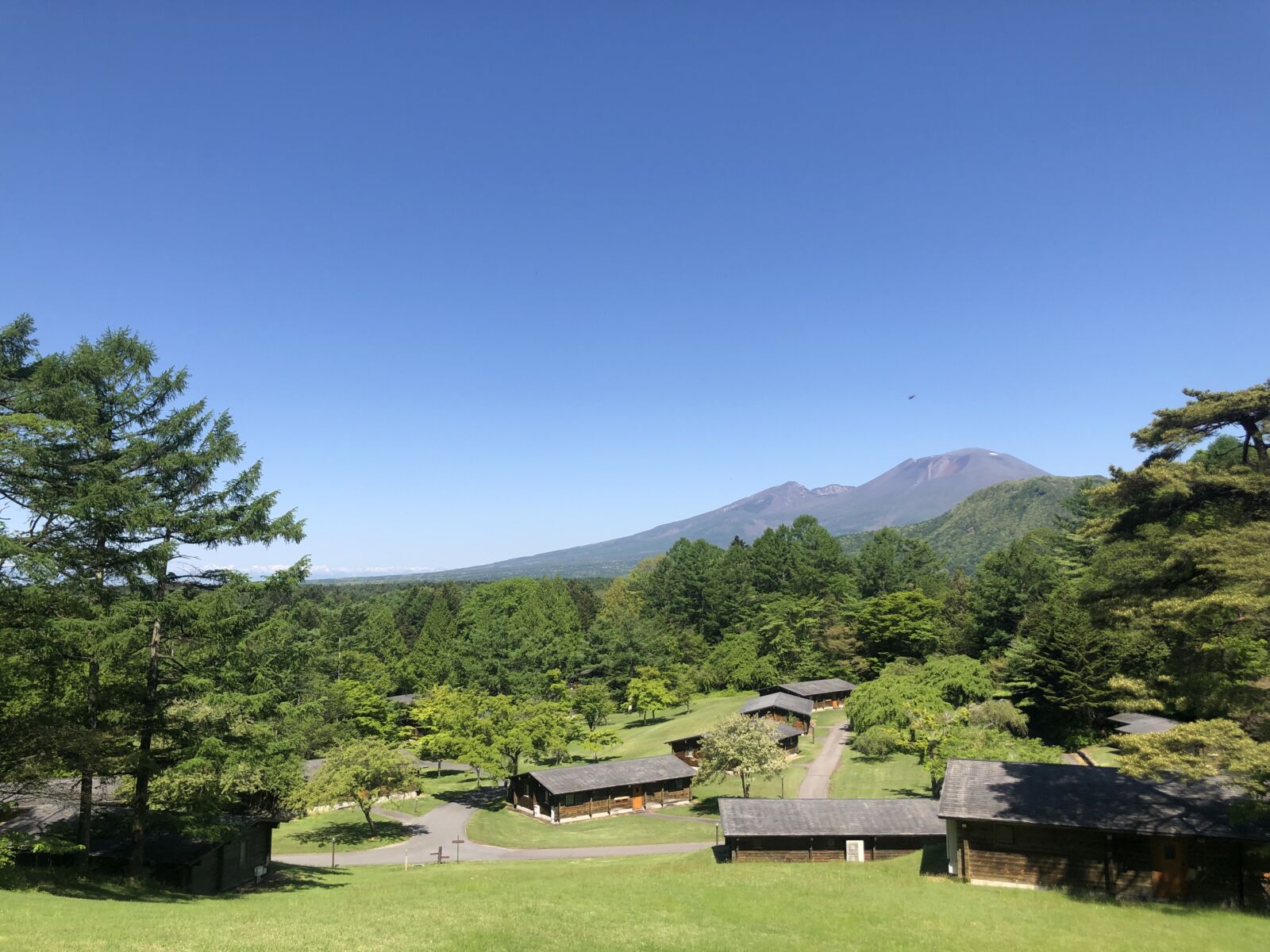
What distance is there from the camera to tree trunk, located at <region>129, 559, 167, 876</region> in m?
21.6

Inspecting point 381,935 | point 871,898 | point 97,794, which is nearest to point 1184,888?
point 871,898

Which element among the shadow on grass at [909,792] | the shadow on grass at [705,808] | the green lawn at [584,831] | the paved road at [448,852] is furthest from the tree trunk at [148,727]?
the shadow on grass at [909,792]

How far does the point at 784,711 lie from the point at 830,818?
31.4m

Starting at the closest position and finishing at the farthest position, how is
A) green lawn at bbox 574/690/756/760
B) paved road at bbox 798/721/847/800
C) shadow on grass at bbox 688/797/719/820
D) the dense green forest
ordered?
the dense green forest
shadow on grass at bbox 688/797/719/820
paved road at bbox 798/721/847/800
green lawn at bbox 574/690/756/760

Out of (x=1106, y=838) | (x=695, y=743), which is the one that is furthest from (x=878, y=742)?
(x=1106, y=838)

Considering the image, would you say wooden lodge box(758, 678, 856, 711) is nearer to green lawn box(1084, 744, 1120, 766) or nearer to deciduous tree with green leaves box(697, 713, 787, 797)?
green lawn box(1084, 744, 1120, 766)

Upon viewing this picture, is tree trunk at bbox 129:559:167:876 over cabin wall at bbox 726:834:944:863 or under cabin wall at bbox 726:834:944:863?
over

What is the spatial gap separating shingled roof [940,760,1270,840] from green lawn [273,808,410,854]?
31.6 meters

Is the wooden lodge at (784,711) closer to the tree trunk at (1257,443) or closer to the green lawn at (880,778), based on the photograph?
the green lawn at (880,778)

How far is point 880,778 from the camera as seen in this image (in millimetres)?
47031

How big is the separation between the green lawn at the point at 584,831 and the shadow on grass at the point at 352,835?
445 cm

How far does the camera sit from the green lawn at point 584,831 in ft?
127

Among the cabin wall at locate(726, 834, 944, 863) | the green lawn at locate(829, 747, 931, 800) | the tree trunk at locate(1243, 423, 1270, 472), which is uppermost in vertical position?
the tree trunk at locate(1243, 423, 1270, 472)

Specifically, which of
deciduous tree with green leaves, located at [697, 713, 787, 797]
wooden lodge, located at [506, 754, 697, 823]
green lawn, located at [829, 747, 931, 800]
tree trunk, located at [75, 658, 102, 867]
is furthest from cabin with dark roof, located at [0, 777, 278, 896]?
green lawn, located at [829, 747, 931, 800]
